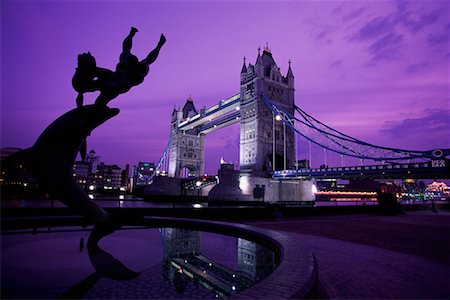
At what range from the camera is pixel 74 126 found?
231 inches

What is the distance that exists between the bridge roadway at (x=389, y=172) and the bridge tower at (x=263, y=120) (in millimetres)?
6942

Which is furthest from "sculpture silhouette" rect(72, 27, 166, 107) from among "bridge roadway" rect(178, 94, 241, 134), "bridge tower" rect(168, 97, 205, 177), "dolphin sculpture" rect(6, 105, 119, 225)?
"bridge tower" rect(168, 97, 205, 177)

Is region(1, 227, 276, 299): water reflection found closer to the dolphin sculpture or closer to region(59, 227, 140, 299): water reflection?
region(59, 227, 140, 299): water reflection

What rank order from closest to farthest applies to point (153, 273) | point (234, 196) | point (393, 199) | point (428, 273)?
point (153, 273) < point (428, 273) < point (393, 199) < point (234, 196)

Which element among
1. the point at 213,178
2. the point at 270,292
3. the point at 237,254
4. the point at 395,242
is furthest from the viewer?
the point at 213,178

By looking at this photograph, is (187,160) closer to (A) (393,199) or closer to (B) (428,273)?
(A) (393,199)

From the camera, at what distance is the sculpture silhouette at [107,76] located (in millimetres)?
6238

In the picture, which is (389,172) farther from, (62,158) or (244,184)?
(62,158)

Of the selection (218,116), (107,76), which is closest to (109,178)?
(218,116)

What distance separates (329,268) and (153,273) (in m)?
3.44

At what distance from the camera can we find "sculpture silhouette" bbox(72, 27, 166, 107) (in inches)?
246

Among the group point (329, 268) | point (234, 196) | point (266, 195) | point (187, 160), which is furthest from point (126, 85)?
point (187, 160)

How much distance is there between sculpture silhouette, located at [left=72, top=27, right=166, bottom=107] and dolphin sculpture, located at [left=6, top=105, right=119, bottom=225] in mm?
457

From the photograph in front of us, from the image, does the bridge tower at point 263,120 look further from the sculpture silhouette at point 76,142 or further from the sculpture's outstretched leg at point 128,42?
the sculpture silhouette at point 76,142
